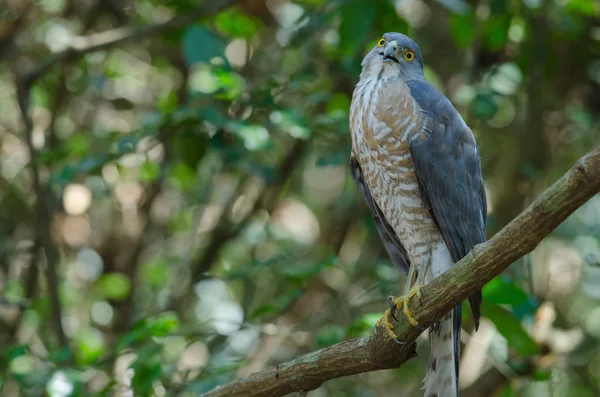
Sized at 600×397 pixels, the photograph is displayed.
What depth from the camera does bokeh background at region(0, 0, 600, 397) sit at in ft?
14.8

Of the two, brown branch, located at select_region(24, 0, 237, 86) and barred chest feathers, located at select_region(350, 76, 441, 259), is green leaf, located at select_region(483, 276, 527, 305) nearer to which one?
barred chest feathers, located at select_region(350, 76, 441, 259)

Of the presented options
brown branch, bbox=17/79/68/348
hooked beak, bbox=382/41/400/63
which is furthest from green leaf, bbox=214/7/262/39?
hooked beak, bbox=382/41/400/63

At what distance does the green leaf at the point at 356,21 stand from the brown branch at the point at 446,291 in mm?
1625

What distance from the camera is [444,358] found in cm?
361

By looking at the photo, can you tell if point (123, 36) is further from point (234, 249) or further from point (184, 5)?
point (234, 249)

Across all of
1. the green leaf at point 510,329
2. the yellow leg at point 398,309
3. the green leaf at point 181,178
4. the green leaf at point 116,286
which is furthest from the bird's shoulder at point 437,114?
the green leaf at point 116,286

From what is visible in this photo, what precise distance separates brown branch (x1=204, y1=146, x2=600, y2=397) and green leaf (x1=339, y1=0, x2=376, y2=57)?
5.33 feet

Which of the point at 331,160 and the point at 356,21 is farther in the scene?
the point at 331,160

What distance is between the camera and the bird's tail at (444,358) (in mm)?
3549

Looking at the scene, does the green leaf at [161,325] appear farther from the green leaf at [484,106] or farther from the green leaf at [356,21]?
the green leaf at [484,106]

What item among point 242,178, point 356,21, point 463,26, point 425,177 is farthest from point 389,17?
point 242,178

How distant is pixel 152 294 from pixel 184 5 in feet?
8.40

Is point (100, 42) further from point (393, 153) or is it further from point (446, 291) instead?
point (446, 291)

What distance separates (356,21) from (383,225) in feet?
3.36
